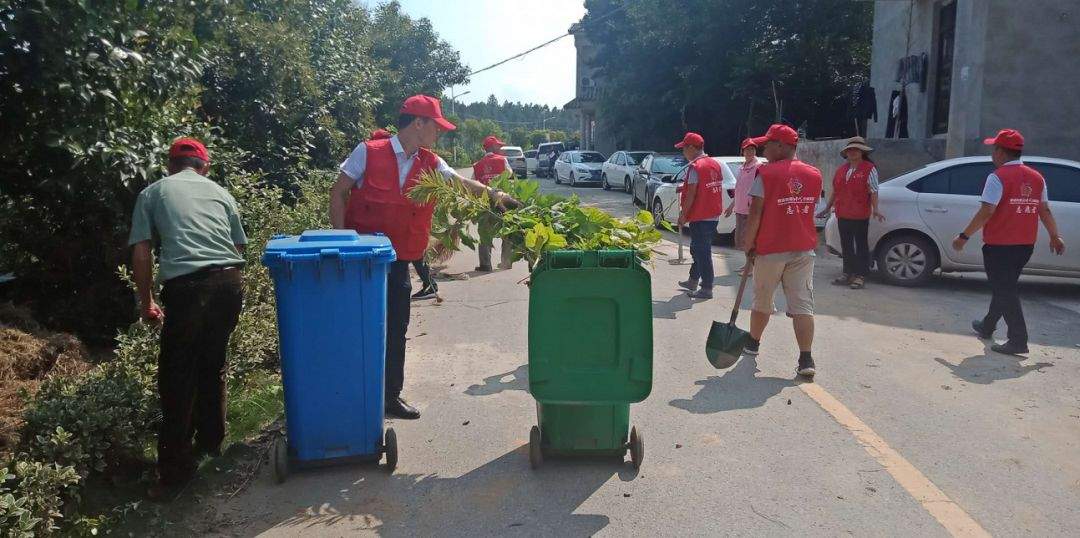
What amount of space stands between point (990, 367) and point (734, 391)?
221cm

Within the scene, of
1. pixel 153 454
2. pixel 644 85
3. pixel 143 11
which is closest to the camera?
pixel 153 454

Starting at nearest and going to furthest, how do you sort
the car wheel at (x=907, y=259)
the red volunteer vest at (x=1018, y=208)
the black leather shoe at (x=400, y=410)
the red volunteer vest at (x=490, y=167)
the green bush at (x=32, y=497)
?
the green bush at (x=32, y=497), the black leather shoe at (x=400, y=410), the red volunteer vest at (x=1018, y=208), the car wheel at (x=907, y=259), the red volunteer vest at (x=490, y=167)

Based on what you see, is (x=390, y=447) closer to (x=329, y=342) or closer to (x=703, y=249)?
(x=329, y=342)

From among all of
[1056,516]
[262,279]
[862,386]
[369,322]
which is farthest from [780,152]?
[262,279]

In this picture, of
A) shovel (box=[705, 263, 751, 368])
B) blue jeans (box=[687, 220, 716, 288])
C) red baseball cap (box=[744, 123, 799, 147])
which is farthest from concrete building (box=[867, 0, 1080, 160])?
shovel (box=[705, 263, 751, 368])

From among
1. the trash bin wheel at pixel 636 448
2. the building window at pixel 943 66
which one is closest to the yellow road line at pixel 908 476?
the trash bin wheel at pixel 636 448

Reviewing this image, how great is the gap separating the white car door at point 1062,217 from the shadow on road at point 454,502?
6833 millimetres

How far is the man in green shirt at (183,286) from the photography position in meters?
3.84

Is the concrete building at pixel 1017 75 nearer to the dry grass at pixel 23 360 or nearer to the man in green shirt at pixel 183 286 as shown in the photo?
the man in green shirt at pixel 183 286

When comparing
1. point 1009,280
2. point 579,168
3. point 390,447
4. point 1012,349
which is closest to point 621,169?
point 579,168

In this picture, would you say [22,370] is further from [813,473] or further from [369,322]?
[813,473]

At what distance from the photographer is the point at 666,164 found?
65.0 feet

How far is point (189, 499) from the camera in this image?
3.95 m

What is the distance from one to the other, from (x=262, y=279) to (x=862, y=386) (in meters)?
4.32
